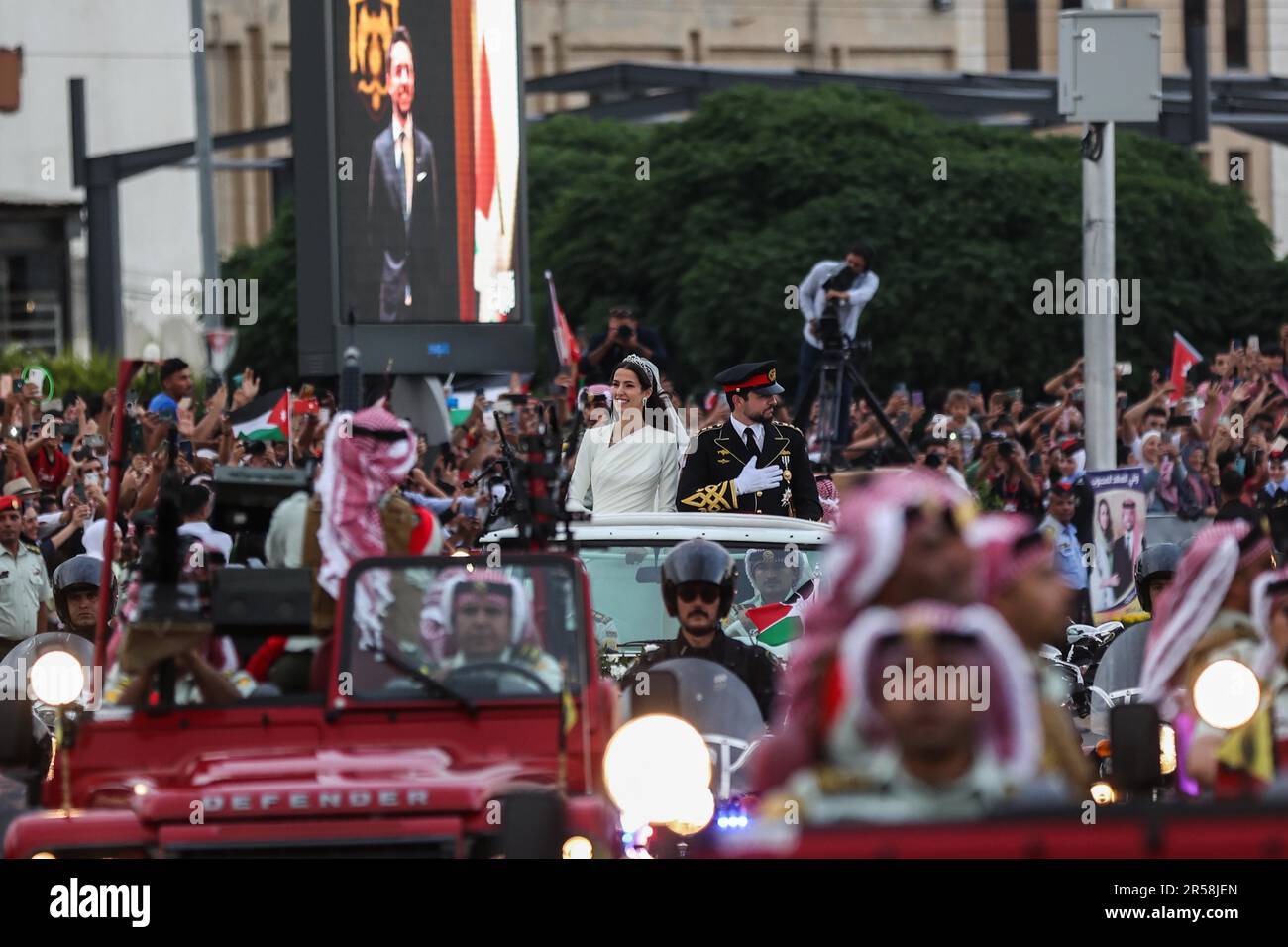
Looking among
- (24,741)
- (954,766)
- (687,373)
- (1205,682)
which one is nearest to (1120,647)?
(1205,682)

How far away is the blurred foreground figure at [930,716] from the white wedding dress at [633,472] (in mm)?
7899

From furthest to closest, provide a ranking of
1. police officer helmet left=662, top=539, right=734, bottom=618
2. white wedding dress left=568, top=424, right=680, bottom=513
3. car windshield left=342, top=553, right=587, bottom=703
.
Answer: white wedding dress left=568, top=424, right=680, bottom=513 → police officer helmet left=662, top=539, right=734, bottom=618 → car windshield left=342, top=553, right=587, bottom=703

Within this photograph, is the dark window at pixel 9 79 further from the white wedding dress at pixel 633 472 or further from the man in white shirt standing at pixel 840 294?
the white wedding dress at pixel 633 472

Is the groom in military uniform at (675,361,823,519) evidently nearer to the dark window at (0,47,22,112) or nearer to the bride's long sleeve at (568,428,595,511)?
the bride's long sleeve at (568,428,595,511)

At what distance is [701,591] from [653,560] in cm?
176

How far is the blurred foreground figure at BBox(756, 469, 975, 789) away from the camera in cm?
517

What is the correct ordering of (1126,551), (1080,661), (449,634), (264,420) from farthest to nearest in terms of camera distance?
(1126,551), (264,420), (1080,661), (449,634)

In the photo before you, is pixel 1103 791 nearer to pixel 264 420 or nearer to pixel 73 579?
pixel 73 579

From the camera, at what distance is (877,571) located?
5191 mm

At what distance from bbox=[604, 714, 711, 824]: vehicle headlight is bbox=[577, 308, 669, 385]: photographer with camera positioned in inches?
401

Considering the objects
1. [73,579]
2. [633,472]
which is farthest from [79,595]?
[633,472]

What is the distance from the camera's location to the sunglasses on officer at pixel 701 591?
9.73 meters

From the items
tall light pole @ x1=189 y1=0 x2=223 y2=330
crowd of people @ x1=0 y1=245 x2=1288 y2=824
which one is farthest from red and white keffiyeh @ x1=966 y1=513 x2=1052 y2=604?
tall light pole @ x1=189 y1=0 x2=223 y2=330
